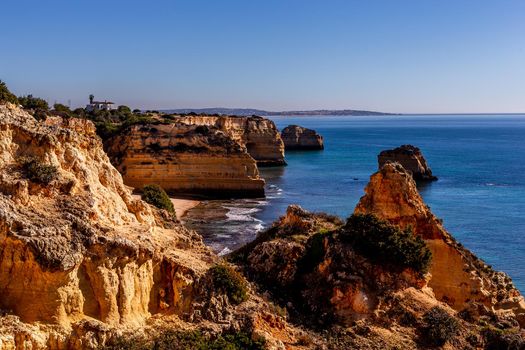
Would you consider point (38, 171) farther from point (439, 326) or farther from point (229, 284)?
point (439, 326)

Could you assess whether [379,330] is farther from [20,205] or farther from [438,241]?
[20,205]


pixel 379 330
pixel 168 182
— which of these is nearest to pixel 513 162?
pixel 168 182

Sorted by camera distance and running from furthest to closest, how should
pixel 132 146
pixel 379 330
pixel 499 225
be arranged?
pixel 132 146
pixel 499 225
pixel 379 330

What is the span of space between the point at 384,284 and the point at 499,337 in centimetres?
344

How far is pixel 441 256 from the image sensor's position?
21.1 meters

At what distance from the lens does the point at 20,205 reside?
511 inches

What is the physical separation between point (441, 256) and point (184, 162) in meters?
43.7

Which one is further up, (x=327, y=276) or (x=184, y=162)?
(x=327, y=276)

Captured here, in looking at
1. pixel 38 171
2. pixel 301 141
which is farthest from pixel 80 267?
pixel 301 141

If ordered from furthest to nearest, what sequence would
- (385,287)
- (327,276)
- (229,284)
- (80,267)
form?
(327,276) → (385,287) → (229,284) → (80,267)

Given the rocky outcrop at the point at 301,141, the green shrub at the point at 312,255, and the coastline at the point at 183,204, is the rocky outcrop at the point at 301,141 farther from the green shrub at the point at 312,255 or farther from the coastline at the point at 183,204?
the green shrub at the point at 312,255

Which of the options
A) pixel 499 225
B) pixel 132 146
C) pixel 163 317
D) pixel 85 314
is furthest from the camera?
pixel 132 146

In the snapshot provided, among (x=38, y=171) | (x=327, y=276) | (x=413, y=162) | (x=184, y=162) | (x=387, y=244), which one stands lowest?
(x=413, y=162)

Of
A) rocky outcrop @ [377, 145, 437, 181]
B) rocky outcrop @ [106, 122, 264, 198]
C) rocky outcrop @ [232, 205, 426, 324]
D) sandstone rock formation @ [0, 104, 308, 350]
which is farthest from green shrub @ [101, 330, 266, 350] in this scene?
rocky outcrop @ [377, 145, 437, 181]
